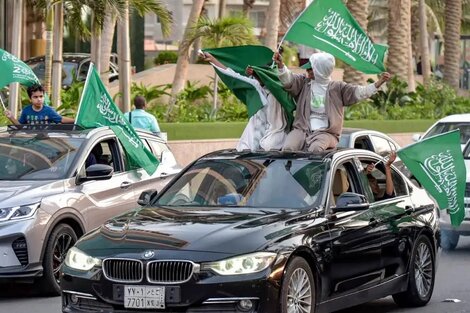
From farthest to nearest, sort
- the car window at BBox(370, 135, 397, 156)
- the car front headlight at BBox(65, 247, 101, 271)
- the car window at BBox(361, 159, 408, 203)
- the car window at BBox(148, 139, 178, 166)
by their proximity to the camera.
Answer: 1. the car window at BBox(370, 135, 397, 156)
2. the car window at BBox(148, 139, 178, 166)
3. the car window at BBox(361, 159, 408, 203)
4. the car front headlight at BBox(65, 247, 101, 271)

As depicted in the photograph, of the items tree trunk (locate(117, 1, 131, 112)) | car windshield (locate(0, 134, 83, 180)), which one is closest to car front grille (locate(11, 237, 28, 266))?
car windshield (locate(0, 134, 83, 180))

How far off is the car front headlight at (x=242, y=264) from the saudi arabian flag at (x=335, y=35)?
446 cm

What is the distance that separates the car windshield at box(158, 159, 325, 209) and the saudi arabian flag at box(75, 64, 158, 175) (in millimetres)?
2975

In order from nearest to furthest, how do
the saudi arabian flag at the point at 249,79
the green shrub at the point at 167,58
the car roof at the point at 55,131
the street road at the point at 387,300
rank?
the street road at the point at 387,300, the saudi arabian flag at the point at 249,79, the car roof at the point at 55,131, the green shrub at the point at 167,58

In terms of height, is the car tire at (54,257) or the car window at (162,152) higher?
the car window at (162,152)

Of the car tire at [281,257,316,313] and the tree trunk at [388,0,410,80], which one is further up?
the tree trunk at [388,0,410,80]

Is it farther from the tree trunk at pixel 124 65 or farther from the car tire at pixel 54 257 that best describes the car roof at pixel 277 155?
the tree trunk at pixel 124 65

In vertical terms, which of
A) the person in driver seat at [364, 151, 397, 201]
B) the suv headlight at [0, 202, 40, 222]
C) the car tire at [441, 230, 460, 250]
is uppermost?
the person in driver seat at [364, 151, 397, 201]

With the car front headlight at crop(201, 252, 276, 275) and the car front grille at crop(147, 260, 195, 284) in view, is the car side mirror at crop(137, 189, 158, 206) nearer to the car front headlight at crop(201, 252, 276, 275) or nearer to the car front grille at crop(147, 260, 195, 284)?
the car front grille at crop(147, 260, 195, 284)

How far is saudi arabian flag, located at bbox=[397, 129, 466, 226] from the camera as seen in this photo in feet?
40.1

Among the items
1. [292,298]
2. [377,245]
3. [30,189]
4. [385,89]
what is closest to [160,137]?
[30,189]

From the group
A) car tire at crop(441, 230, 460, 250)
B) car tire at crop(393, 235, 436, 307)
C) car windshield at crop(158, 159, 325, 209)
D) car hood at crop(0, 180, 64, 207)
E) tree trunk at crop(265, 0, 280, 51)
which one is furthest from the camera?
tree trunk at crop(265, 0, 280, 51)

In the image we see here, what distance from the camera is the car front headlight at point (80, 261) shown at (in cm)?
921

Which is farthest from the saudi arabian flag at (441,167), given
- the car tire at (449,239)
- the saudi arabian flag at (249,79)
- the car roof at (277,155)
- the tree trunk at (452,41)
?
the tree trunk at (452,41)
